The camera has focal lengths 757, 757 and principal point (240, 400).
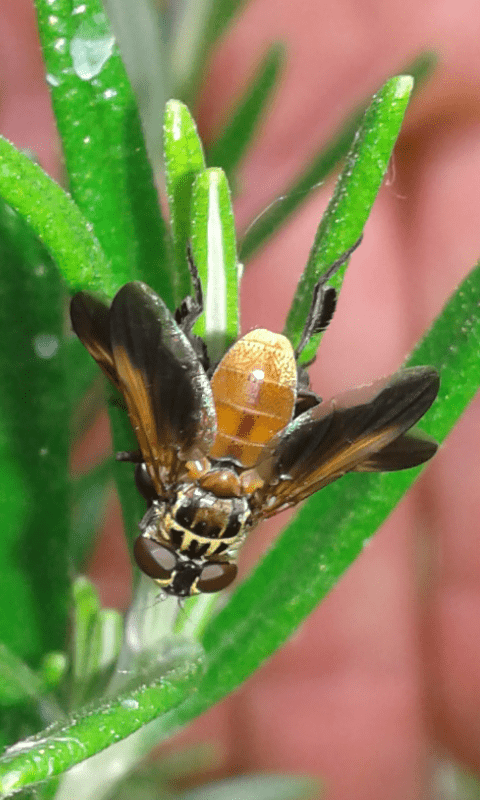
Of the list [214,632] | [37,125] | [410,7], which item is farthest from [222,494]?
[410,7]

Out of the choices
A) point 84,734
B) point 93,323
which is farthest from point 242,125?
point 84,734

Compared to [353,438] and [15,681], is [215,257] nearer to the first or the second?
[353,438]

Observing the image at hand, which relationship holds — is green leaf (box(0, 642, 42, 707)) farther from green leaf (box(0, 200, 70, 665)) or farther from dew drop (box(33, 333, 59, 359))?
dew drop (box(33, 333, 59, 359))

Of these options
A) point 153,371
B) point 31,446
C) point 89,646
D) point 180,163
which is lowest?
point 89,646

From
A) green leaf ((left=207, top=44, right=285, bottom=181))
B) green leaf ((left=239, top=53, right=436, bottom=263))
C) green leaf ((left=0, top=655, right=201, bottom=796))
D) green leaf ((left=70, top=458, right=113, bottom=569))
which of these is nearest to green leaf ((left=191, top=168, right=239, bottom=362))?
green leaf ((left=0, top=655, right=201, bottom=796))

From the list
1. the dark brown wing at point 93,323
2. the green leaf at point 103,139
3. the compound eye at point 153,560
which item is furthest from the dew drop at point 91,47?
the compound eye at point 153,560

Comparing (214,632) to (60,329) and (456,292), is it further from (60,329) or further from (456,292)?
(456,292)
